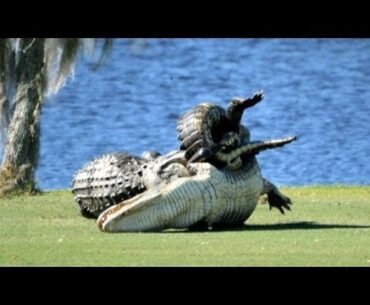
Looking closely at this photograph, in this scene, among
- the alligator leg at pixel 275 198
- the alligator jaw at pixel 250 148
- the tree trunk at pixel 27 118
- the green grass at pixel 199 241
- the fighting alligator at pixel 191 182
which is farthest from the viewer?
the tree trunk at pixel 27 118

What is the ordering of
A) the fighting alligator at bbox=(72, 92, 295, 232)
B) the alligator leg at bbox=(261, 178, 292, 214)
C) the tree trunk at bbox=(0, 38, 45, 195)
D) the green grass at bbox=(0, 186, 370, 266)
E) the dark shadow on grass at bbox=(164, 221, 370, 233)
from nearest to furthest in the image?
the green grass at bbox=(0, 186, 370, 266) → the fighting alligator at bbox=(72, 92, 295, 232) → the dark shadow on grass at bbox=(164, 221, 370, 233) → the alligator leg at bbox=(261, 178, 292, 214) → the tree trunk at bbox=(0, 38, 45, 195)

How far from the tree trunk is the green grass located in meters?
1.35

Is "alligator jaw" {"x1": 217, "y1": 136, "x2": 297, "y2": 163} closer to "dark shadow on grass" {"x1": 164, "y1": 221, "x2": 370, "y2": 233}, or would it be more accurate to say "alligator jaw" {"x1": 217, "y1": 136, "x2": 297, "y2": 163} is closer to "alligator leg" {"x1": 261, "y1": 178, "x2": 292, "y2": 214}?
"alligator leg" {"x1": 261, "y1": 178, "x2": 292, "y2": 214}

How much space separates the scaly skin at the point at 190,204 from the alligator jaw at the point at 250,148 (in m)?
0.12

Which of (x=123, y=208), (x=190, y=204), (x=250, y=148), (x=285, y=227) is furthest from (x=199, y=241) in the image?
(x=250, y=148)

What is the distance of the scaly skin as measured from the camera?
46.2 ft

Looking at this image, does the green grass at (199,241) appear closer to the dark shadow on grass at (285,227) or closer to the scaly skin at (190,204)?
the dark shadow on grass at (285,227)

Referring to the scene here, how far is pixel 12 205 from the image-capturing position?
16234 millimetres

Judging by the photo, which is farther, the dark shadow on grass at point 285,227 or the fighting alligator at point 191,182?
the dark shadow on grass at point 285,227

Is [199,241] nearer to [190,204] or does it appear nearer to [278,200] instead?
[190,204]

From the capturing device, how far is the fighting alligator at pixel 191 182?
1415 centimetres

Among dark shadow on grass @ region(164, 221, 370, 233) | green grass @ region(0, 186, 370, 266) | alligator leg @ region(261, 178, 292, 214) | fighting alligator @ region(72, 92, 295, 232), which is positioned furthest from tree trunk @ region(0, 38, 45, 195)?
dark shadow on grass @ region(164, 221, 370, 233)

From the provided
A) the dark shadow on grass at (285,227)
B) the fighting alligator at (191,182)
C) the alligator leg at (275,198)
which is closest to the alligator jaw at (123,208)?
the fighting alligator at (191,182)
